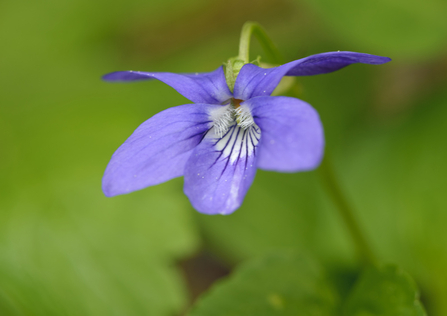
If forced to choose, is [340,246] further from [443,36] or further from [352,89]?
[443,36]

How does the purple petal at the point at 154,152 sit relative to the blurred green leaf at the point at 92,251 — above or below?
above

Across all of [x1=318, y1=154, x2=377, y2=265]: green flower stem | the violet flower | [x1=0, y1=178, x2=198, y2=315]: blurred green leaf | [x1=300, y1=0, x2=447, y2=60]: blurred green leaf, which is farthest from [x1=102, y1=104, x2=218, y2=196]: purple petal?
[x1=300, y1=0, x2=447, y2=60]: blurred green leaf

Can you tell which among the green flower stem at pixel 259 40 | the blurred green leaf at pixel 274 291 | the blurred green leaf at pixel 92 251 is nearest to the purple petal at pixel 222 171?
the green flower stem at pixel 259 40

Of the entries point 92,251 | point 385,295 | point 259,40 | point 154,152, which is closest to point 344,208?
point 385,295

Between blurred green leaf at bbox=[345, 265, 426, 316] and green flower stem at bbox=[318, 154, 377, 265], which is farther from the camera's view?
green flower stem at bbox=[318, 154, 377, 265]

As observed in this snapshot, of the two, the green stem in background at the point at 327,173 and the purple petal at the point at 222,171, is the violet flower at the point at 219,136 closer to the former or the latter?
the purple petal at the point at 222,171

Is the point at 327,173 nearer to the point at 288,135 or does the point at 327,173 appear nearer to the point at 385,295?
the point at 385,295

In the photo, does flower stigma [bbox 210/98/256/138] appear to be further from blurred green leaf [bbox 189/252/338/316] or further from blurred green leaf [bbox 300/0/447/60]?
blurred green leaf [bbox 300/0/447/60]

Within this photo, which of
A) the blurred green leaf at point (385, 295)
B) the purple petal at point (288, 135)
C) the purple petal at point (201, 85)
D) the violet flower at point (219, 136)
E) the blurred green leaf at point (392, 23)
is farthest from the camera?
the blurred green leaf at point (392, 23)
